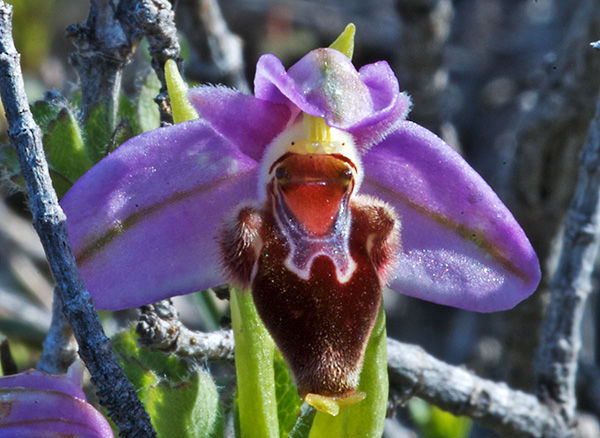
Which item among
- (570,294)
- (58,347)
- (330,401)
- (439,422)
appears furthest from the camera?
(439,422)

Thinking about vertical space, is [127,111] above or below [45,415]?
above

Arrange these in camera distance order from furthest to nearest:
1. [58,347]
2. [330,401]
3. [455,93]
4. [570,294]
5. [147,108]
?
[455,93], [570,294], [58,347], [147,108], [330,401]

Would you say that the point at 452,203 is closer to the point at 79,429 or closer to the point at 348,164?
the point at 348,164

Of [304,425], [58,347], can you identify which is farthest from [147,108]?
[304,425]

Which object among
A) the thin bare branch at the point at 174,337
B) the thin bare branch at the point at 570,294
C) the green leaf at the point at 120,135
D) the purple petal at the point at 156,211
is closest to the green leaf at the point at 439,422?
the thin bare branch at the point at 570,294

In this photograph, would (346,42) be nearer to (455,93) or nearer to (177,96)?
(177,96)

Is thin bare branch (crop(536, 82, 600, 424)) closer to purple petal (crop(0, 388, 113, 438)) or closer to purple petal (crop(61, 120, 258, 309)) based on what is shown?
purple petal (crop(61, 120, 258, 309))

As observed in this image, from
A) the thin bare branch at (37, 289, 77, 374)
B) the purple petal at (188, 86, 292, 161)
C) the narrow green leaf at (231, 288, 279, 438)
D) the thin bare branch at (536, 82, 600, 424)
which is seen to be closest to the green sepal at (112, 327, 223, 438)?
the narrow green leaf at (231, 288, 279, 438)

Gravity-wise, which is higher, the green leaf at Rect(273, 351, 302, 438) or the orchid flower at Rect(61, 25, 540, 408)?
the orchid flower at Rect(61, 25, 540, 408)
